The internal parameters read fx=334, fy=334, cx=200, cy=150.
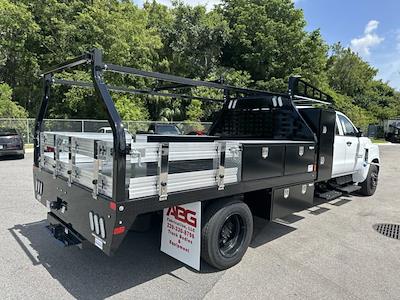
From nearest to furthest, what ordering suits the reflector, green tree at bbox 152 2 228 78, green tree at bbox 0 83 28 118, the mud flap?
1. the reflector
2. the mud flap
3. green tree at bbox 0 83 28 118
4. green tree at bbox 152 2 228 78

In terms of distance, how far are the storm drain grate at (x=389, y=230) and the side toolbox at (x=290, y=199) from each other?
Answer: 59.7 inches

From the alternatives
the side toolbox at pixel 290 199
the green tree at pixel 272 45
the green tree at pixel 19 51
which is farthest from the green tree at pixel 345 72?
the side toolbox at pixel 290 199

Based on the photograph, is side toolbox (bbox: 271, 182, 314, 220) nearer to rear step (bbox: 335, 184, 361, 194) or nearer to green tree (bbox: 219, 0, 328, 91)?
rear step (bbox: 335, 184, 361, 194)

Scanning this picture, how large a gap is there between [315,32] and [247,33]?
611 cm

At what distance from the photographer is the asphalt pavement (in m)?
3.46

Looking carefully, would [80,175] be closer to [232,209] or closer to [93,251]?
[93,251]

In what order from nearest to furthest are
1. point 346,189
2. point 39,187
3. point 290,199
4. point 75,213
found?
point 75,213, point 39,187, point 290,199, point 346,189

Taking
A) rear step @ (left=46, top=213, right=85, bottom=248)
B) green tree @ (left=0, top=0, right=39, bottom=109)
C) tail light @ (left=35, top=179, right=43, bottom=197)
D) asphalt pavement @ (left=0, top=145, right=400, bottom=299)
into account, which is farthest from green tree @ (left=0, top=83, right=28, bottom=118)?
rear step @ (left=46, top=213, right=85, bottom=248)

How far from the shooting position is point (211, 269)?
3.98 meters

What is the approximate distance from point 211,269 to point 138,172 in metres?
1.51

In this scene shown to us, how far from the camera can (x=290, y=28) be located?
28859 millimetres

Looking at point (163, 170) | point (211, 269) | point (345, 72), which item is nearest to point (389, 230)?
point (211, 269)

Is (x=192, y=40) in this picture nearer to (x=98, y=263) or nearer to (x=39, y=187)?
(x=39, y=187)

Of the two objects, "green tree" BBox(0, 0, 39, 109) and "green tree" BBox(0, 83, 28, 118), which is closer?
"green tree" BBox(0, 83, 28, 118)
